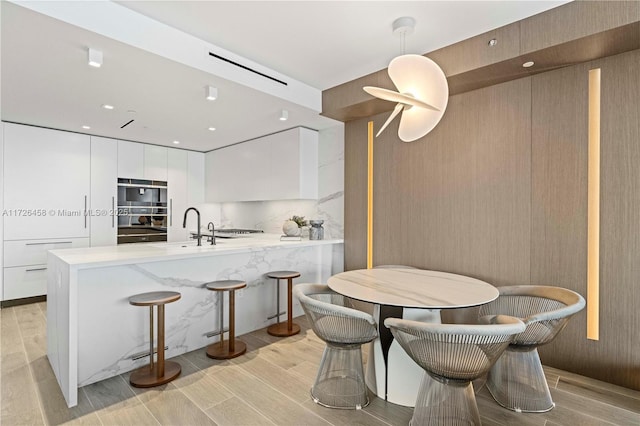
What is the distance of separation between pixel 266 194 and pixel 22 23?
3.11 meters

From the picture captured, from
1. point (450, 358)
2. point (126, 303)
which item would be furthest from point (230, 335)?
point (450, 358)

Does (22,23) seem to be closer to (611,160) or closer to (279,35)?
(279,35)

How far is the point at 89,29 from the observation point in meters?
2.12

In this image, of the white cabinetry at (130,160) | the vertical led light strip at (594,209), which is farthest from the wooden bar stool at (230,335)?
the white cabinetry at (130,160)

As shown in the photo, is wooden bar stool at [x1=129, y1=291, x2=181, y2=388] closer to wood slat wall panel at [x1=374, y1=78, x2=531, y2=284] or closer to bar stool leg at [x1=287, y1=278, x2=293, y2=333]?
bar stool leg at [x1=287, y1=278, x2=293, y2=333]

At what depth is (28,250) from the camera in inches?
170

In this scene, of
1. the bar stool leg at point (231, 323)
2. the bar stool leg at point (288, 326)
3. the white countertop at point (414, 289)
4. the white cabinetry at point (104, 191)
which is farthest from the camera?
the white cabinetry at point (104, 191)

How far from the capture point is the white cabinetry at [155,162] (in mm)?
5336

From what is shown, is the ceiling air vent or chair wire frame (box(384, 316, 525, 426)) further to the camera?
the ceiling air vent

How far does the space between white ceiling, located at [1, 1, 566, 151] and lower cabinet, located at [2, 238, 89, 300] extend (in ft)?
5.14

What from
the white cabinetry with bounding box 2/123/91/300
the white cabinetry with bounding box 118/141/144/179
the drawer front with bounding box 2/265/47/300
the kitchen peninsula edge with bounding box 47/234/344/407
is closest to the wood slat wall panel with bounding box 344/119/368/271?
the kitchen peninsula edge with bounding box 47/234/344/407

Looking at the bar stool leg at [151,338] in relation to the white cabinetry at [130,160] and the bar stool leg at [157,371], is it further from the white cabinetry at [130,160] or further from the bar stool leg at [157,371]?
the white cabinetry at [130,160]

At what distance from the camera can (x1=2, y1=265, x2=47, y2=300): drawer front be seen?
4.20 meters

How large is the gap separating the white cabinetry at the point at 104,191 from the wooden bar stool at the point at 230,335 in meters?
2.87
